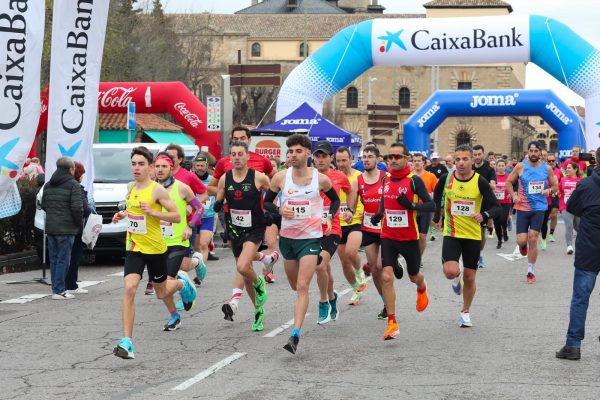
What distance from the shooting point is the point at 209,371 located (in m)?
8.49

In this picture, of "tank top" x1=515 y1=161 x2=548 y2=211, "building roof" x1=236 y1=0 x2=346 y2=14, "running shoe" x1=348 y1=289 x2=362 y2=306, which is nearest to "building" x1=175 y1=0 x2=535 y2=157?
"building roof" x1=236 y1=0 x2=346 y2=14

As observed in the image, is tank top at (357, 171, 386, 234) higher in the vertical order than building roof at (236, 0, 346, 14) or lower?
lower

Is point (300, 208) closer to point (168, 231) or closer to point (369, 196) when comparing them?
point (168, 231)

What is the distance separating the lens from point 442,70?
344ft

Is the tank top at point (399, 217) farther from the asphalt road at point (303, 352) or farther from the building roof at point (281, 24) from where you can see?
the building roof at point (281, 24)

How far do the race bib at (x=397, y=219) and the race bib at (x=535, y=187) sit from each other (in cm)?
606

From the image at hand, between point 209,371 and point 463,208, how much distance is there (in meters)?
3.66

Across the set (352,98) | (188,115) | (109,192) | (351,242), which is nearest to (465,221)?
(351,242)

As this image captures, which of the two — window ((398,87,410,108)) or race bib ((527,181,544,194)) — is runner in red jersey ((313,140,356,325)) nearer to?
race bib ((527,181,544,194))

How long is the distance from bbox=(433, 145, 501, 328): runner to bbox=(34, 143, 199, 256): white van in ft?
24.8

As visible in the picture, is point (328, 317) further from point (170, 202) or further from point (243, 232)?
point (170, 202)

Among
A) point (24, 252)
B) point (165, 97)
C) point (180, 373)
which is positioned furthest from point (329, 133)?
point (180, 373)

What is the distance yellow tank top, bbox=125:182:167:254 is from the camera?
9.66 m

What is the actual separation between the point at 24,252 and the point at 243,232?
9015 millimetres
